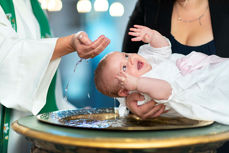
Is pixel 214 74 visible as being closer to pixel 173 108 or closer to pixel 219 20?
pixel 173 108

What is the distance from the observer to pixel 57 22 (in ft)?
18.1

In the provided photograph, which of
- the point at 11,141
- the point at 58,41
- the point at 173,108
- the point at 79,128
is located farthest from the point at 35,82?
the point at 173,108

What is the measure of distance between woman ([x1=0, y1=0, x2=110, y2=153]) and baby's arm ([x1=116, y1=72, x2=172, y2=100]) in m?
0.29

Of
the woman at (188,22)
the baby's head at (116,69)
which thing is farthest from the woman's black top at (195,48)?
the baby's head at (116,69)

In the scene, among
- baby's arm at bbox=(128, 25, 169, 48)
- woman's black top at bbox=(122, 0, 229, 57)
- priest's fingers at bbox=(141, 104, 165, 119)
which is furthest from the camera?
woman's black top at bbox=(122, 0, 229, 57)

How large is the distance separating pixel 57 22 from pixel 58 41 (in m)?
4.04

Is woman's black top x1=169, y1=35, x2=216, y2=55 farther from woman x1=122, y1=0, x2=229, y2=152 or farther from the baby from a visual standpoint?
the baby

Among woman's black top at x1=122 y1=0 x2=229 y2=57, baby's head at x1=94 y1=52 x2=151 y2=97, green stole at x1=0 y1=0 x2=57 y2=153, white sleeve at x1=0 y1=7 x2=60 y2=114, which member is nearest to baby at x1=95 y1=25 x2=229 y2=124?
baby's head at x1=94 y1=52 x2=151 y2=97

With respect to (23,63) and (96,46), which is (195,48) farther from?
(23,63)

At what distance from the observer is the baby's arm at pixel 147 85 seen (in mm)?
1229

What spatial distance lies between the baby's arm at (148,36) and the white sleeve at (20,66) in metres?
0.44

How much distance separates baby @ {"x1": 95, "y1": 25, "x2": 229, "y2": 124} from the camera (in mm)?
1267

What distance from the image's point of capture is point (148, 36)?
60.9 inches

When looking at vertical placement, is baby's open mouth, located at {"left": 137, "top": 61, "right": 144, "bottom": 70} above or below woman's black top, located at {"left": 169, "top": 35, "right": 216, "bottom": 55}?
above
